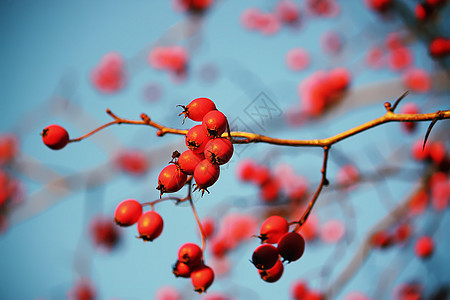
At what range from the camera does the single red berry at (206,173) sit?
96 cm

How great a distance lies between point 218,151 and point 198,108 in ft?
0.77

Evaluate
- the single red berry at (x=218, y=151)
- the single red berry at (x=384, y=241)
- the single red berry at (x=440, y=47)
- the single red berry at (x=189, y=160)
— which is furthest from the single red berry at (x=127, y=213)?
the single red berry at (x=440, y=47)

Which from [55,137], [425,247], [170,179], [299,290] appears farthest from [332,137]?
[425,247]

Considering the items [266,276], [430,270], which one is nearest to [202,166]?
[266,276]

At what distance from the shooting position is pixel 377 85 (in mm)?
3807

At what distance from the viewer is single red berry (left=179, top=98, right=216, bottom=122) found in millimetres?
1091

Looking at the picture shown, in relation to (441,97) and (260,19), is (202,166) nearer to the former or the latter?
(441,97)

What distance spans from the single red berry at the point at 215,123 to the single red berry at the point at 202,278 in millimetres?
719

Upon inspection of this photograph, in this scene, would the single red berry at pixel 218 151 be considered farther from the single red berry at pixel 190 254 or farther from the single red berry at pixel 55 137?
the single red berry at pixel 55 137

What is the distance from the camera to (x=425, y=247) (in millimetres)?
3424

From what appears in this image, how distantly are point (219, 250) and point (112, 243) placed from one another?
254 cm

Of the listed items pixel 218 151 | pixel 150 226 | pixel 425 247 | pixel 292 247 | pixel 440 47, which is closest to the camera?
pixel 218 151

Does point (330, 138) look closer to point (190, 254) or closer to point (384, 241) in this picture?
point (190, 254)

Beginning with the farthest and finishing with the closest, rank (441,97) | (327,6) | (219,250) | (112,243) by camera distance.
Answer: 1. (327,6)
2. (112,243)
3. (219,250)
4. (441,97)
